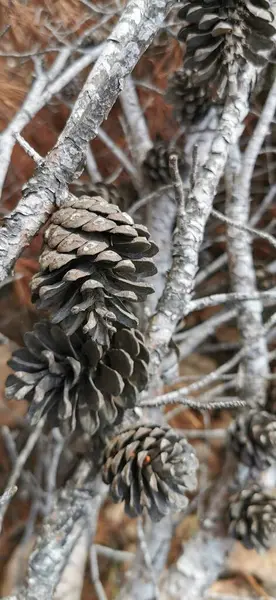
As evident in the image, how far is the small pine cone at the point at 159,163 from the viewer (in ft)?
2.06

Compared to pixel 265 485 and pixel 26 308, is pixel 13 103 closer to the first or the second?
pixel 26 308

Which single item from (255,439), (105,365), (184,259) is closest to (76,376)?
(105,365)

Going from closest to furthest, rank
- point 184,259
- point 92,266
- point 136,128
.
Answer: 1. point 92,266
2. point 184,259
3. point 136,128

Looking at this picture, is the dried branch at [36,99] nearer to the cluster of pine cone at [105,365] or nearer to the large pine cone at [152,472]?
the cluster of pine cone at [105,365]

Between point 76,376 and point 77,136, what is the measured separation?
215mm

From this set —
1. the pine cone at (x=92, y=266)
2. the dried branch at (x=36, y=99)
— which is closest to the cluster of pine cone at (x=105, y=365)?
the pine cone at (x=92, y=266)

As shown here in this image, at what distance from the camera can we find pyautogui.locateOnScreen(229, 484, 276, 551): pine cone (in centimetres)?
55

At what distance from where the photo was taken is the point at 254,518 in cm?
55

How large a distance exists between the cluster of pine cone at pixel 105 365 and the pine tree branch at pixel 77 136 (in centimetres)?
2

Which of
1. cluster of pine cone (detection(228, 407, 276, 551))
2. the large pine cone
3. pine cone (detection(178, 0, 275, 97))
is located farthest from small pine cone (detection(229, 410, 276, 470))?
pine cone (detection(178, 0, 275, 97))

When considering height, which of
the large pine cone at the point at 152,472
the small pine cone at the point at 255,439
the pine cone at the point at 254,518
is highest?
the large pine cone at the point at 152,472

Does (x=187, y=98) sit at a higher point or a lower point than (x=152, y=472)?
higher

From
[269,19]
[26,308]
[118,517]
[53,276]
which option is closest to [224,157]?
[269,19]

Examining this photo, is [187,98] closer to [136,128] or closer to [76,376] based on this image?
[136,128]
